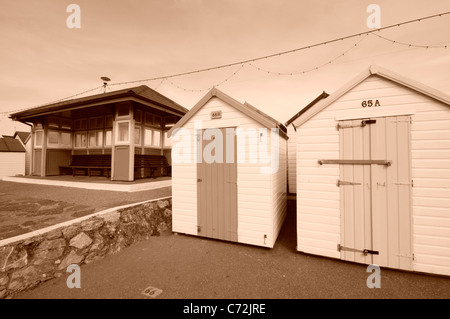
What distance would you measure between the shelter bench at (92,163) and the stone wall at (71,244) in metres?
6.09

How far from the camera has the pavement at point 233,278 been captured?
136 inches

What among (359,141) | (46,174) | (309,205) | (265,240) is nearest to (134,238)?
(265,240)

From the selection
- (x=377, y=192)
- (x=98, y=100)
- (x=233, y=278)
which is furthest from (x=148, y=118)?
(x=377, y=192)

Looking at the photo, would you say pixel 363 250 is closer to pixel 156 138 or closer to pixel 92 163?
pixel 156 138

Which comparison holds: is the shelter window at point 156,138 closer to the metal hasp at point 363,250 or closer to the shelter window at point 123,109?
the shelter window at point 123,109

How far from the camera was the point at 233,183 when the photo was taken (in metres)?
5.47

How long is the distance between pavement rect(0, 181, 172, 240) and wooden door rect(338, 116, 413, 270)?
6201mm

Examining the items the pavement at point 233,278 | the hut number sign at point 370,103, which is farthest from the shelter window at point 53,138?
the hut number sign at point 370,103

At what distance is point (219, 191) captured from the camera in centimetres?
564

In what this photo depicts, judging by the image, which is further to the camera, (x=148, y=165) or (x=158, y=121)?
(x=158, y=121)

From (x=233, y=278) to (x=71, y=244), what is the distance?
141 inches

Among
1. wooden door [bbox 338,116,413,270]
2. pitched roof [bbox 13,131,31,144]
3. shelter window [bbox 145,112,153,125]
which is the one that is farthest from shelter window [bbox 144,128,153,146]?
pitched roof [bbox 13,131,31,144]

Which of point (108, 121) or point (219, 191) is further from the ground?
point (108, 121)

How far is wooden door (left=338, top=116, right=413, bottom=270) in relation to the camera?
4.06 m
